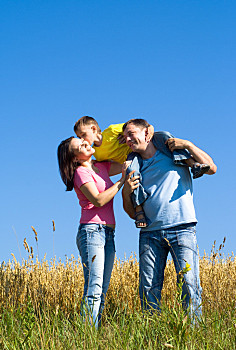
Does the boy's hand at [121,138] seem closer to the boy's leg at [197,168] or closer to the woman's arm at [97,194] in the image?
the woman's arm at [97,194]

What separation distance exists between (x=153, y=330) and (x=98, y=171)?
178cm

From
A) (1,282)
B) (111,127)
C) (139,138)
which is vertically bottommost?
(1,282)

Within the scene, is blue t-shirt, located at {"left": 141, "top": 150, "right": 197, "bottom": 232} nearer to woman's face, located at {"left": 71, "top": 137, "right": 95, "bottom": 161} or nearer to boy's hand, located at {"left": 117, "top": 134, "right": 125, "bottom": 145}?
boy's hand, located at {"left": 117, "top": 134, "right": 125, "bottom": 145}

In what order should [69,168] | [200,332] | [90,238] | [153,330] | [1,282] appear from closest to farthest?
[200,332] < [153,330] < [90,238] < [69,168] < [1,282]

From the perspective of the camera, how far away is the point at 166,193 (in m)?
4.20

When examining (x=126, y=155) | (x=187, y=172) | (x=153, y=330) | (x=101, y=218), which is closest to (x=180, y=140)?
(x=187, y=172)

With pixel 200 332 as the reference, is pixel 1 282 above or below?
above

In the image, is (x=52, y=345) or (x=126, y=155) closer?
(x=52, y=345)

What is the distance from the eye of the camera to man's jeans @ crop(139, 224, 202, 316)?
4055 millimetres

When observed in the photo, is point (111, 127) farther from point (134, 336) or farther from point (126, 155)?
point (134, 336)

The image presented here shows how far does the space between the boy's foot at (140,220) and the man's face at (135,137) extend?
67 cm

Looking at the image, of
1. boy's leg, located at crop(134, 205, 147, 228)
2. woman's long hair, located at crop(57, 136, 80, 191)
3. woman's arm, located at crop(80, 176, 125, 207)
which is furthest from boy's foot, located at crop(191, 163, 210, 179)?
woman's long hair, located at crop(57, 136, 80, 191)

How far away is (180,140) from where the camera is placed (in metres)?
4.22

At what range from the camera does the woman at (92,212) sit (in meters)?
4.08
